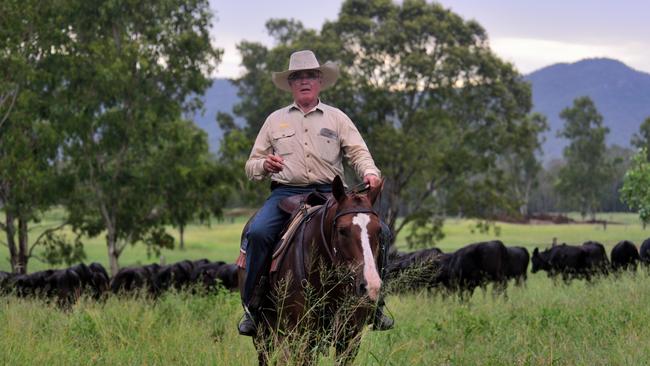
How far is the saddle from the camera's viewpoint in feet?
20.8

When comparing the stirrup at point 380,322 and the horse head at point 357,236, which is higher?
the horse head at point 357,236

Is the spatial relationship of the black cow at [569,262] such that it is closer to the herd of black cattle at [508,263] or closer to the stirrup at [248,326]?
the herd of black cattle at [508,263]

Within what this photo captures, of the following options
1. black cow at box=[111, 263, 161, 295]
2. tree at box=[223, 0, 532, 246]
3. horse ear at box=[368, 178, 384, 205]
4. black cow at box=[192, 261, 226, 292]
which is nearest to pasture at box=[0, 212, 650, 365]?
horse ear at box=[368, 178, 384, 205]

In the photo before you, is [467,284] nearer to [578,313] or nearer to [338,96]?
[578,313]

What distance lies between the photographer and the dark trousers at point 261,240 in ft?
21.3

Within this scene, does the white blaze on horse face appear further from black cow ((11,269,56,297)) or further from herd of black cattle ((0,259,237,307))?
black cow ((11,269,56,297))

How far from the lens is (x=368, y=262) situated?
531 cm

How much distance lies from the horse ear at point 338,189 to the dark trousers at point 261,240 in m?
0.91

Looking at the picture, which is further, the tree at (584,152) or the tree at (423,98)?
the tree at (584,152)

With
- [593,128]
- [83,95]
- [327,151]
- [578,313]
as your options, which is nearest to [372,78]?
[83,95]

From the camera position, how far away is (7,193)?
2648 centimetres

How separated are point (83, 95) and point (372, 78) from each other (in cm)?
1437

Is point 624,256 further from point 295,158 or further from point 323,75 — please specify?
point 295,158

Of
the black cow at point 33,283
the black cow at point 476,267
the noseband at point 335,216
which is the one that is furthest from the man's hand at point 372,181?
the black cow at point 33,283
